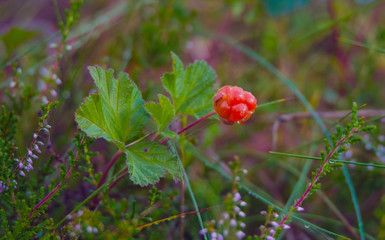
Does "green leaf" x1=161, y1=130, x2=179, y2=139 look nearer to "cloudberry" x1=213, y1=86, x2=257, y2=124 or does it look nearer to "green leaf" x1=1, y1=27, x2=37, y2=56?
"cloudberry" x1=213, y1=86, x2=257, y2=124

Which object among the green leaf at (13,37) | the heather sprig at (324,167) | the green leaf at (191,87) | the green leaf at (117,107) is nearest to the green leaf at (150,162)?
the green leaf at (117,107)

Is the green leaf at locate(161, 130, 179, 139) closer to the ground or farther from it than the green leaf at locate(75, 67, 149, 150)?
closer to the ground

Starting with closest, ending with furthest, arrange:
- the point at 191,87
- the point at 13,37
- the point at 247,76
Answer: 1. the point at 191,87
2. the point at 13,37
3. the point at 247,76

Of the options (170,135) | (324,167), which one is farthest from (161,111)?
(324,167)

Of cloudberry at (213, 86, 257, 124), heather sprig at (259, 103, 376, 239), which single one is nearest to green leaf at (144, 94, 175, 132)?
cloudberry at (213, 86, 257, 124)

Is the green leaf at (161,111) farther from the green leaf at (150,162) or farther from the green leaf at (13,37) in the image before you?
the green leaf at (13,37)

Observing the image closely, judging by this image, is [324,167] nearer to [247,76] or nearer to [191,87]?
[191,87]
